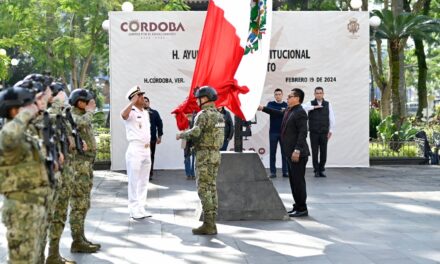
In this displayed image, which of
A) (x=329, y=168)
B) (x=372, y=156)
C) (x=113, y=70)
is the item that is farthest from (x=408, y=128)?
(x=113, y=70)

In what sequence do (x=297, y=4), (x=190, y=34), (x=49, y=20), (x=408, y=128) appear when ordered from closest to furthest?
(x=190, y=34) → (x=408, y=128) → (x=49, y=20) → (x=297, y=4)

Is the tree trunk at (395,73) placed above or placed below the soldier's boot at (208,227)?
above

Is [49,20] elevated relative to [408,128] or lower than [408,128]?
elevated

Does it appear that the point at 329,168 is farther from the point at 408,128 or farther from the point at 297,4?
the point at 297,4

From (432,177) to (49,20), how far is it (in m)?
15.9

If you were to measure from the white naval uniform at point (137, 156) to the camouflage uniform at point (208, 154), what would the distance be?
4.53 feet

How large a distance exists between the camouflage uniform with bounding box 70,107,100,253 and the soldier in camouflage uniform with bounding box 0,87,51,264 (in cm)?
230

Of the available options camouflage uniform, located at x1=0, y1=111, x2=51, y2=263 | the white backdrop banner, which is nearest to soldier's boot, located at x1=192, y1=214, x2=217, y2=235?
camouflage uniform, located at x1=0, y1=111, x2=51, y2=263

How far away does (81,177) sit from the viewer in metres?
7.86

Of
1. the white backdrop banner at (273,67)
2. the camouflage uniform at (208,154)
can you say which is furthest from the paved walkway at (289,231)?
the white backdrop banner at (273,67)

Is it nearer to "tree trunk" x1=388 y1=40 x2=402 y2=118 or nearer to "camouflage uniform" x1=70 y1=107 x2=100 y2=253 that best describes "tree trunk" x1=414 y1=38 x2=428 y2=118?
"tree trunk" x1=388 y1=40 x2=402 y2=118

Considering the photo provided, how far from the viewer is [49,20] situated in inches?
1014

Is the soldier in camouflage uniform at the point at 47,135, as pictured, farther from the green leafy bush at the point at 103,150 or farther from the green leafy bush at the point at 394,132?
the green leafy bush at the point at 394,132

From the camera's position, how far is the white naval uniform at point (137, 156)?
9.99m
